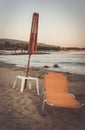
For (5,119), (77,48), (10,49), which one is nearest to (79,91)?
(77,48)

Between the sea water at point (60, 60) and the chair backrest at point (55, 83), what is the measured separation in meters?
1.05

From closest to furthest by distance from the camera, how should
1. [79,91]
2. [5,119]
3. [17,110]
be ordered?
[5,119] < [17,110] < [79,91]

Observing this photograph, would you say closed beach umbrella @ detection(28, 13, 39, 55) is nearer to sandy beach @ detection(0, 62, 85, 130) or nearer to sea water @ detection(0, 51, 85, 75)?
sea water @ detection(0, 51, 85, 75)

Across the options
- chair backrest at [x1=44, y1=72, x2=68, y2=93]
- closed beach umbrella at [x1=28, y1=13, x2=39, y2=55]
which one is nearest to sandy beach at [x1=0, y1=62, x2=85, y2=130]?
chair backrest at [x1=44, y1=72, x2=68, y2=93]

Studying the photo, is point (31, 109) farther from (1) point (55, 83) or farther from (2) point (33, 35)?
(2) point (33, 35)

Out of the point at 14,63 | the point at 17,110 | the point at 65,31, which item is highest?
the point at 65,31

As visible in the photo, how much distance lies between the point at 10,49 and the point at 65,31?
4.59 ft

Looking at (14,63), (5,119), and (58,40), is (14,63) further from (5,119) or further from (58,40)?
(5,119)

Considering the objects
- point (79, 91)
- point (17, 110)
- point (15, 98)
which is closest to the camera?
point (17, 110)

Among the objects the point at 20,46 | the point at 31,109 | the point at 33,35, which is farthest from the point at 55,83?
the point at 20,46

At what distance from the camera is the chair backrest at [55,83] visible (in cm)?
508

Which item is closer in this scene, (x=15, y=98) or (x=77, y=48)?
(x=15, y=98)

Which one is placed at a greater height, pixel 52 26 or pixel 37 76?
pixel 52 26

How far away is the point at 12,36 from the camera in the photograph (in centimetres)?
639
